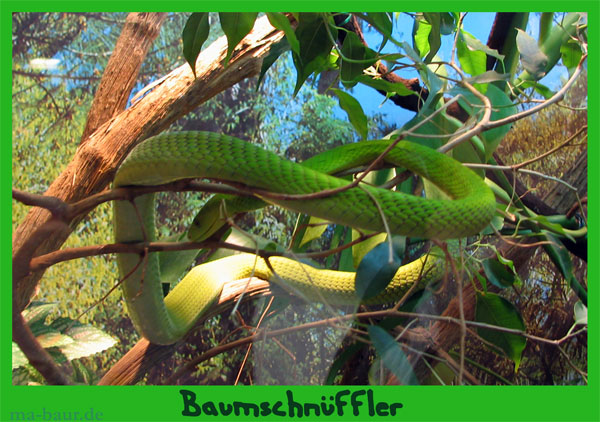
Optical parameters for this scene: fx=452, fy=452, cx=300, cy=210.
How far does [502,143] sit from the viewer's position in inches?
40.4

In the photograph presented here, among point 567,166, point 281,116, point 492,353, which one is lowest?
point 492,353

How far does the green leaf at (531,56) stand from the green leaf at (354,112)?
349mm

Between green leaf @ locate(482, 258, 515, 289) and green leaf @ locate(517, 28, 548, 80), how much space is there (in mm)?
397

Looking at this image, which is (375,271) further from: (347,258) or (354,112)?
(354,112)

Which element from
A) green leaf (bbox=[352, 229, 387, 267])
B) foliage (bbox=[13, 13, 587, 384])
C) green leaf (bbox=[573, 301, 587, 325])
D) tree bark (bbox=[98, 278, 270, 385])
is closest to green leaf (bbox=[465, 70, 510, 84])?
foliage (bbox=[13, 13, 587, 384])

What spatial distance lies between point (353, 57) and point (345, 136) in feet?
0.55

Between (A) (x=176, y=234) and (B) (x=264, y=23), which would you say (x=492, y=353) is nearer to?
(A) (x=176, y=234)

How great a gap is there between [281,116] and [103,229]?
471 mm

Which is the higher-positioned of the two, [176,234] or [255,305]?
[176,234]

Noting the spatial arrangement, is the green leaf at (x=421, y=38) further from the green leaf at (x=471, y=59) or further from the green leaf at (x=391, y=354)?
the green leaf at (x=391, y=354)

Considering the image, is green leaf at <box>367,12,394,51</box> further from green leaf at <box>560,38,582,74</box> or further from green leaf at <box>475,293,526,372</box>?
green leaf at <box>475,293,526,372</box>

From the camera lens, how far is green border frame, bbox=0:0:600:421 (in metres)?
0.73

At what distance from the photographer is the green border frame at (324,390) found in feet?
2.41

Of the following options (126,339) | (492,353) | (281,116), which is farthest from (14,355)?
(492,353)
